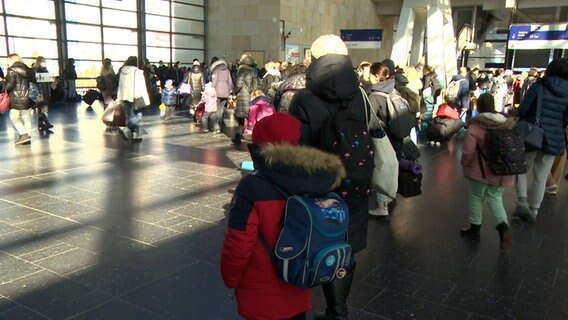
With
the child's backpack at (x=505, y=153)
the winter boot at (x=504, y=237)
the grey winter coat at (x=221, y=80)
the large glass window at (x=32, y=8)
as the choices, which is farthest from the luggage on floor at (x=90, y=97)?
the winter boot at (x=504, y=237)

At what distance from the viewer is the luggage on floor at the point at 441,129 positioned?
11.1 metres

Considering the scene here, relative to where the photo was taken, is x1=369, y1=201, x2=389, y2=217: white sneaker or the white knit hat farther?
x1=369, y1=201, x2=389, y2=217: white sneaker

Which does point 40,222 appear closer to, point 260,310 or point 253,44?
point 260,310

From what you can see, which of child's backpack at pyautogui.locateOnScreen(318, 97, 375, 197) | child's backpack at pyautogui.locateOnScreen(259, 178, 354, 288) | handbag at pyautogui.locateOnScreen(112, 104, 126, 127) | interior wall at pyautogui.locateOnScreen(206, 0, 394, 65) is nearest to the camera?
child's backpack at pyautogui.locateOnScreen(259, 178, 354, 288)

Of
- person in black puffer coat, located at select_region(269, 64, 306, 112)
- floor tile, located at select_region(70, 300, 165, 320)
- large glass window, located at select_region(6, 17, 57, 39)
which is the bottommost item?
floor tile, located at select_region(70, 300, 165, 320)

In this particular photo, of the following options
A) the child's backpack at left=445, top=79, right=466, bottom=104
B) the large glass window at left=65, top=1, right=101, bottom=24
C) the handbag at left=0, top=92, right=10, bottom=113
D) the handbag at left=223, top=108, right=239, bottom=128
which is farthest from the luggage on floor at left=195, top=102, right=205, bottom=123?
the large glass window at left=65, top=1, right=101, bottom=24

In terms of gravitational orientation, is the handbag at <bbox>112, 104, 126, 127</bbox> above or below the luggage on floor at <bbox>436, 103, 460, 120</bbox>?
below

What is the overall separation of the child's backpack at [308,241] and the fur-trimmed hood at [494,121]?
3006mm

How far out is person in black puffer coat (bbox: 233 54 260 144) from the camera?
10.1 m

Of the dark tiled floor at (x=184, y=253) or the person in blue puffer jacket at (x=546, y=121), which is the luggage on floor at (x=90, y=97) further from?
the person in blue puffer jacket at (x=546, y=121)

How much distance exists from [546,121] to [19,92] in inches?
334

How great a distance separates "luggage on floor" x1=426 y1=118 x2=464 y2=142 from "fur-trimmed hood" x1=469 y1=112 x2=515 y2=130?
652cm

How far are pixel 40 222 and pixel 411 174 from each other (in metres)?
3.71

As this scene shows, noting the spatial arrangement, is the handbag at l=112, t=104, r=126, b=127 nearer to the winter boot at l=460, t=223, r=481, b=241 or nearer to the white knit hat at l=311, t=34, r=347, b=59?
the winter boot at l=460, t=223, r=481, b=241
